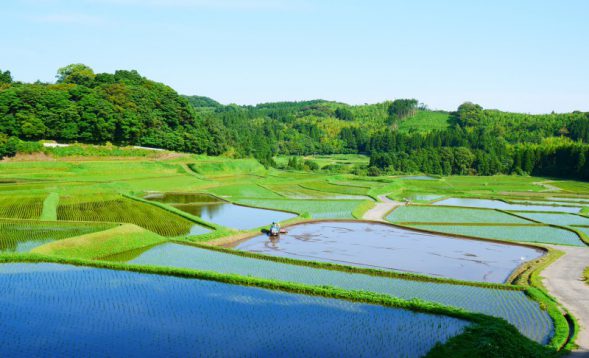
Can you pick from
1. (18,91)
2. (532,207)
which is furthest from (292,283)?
(18,91)

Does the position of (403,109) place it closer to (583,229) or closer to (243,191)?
(243,191)

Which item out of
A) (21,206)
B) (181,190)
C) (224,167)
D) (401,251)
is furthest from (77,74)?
(401,251)

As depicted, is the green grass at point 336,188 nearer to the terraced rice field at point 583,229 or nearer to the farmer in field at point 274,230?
the terraced rice field at point 583,229

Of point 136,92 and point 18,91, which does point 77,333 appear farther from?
point 136,92

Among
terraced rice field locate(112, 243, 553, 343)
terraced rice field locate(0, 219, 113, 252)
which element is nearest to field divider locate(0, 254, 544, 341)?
terraced rice field locate(112, 243, 553, 343)

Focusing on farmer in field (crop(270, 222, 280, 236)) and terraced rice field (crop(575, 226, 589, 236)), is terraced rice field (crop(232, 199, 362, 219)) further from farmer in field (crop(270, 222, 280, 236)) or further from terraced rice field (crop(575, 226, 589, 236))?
terraced rice field (crop(575, 226, 589, 236))

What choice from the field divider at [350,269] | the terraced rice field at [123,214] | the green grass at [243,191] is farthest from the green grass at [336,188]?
the field divider at [350,269]

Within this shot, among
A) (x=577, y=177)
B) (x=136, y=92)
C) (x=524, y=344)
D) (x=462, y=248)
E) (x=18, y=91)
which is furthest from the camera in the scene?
(x=577, y=177)
